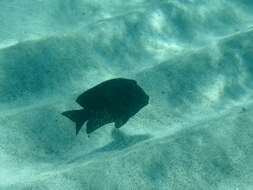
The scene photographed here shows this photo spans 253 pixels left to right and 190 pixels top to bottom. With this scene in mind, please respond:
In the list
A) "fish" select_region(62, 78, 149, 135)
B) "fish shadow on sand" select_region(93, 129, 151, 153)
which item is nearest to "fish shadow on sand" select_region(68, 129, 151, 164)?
"fish shadow on sand" select_region(93, 129, 151, 153)

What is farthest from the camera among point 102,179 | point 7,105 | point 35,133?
point 7,105

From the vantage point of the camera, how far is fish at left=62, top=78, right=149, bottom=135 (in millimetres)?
3309

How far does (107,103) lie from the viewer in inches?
132

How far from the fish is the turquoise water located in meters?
0.27

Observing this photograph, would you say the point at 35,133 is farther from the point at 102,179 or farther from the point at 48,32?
the point at 48,32

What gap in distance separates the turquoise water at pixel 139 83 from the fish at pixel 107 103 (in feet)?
0.90

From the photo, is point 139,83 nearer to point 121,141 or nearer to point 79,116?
point 121,141

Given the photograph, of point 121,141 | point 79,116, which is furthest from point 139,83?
point 79,116

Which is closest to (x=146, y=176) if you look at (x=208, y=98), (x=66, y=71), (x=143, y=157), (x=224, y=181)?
(x=143, y=157)

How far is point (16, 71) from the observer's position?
4238 mm

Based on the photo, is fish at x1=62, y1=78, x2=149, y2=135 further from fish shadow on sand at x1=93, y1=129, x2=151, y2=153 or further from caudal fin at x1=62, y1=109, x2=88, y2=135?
fish shadow on sand at x1=93, y1=129, x2=151, y2=153

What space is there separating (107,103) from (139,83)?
3.02 feet

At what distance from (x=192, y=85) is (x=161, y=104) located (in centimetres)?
48

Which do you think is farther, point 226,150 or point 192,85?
point 192,85
